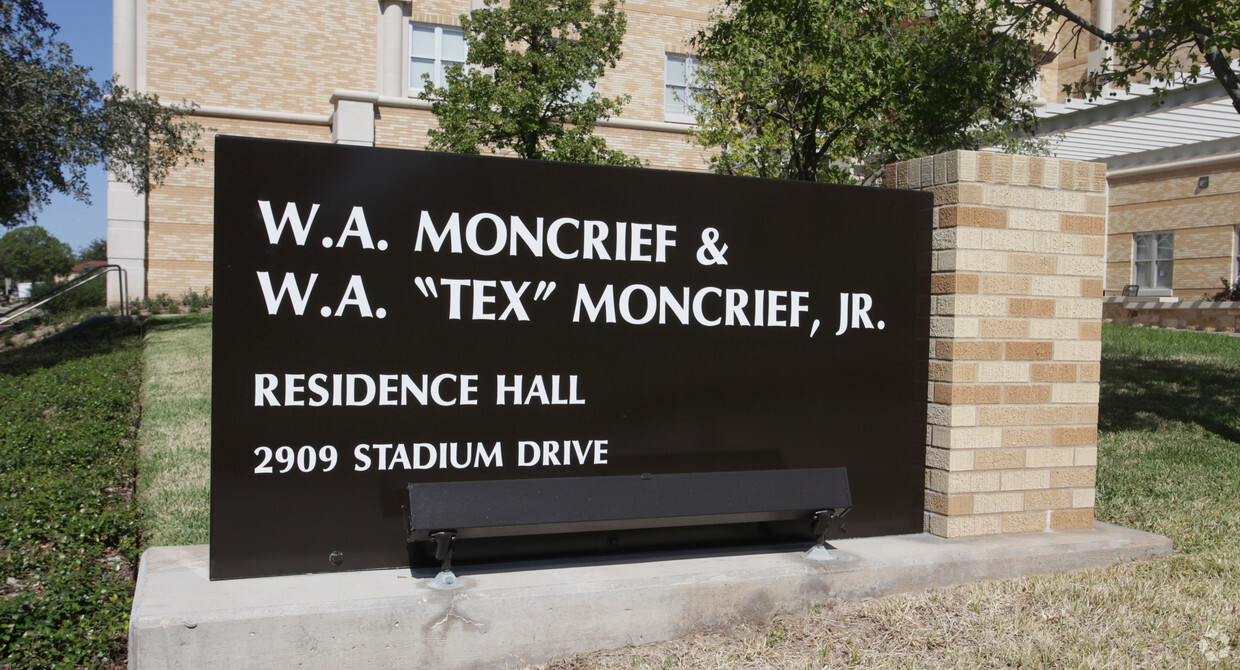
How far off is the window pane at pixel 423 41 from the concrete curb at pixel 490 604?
22.4 meters

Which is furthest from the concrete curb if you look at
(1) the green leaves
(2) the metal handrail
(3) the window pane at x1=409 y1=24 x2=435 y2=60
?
(3) the window pane at x1=409 y1=24 x2=435 y2=60

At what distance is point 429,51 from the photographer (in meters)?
24.6

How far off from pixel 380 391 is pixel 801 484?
1.87 meters

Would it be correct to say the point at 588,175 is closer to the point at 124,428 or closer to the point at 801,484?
the point at 801,484

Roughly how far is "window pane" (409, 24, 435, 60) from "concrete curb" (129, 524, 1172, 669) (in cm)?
2241

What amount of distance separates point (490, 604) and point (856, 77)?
8635 mm

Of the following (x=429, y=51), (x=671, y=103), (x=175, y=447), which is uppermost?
(x=429, y=51)

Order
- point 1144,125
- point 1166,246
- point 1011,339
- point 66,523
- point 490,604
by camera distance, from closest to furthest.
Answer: point 490,604 → point 1011,339 → point 66,523 → point 1144,125 → point 1166,246

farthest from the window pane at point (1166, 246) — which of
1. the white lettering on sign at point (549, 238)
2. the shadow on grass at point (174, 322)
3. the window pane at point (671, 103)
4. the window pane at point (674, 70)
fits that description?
the white lettering on sign at point (549, 238)

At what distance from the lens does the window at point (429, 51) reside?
24500 millimetres

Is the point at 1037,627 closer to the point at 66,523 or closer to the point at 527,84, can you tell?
the point at 66,523

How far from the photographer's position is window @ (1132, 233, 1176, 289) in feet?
82.5

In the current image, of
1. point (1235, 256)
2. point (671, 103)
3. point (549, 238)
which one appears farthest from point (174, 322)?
point (1235, 256)

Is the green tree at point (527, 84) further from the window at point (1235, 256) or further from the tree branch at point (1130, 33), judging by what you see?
the window at point (1235, 256)
